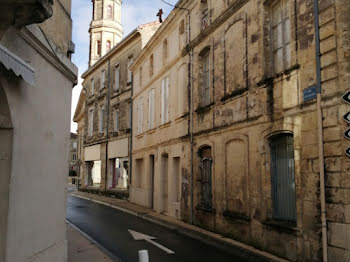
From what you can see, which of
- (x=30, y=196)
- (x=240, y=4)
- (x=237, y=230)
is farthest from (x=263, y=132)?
(x=30, y=196)

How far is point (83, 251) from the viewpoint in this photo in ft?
29.2

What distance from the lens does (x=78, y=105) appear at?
136ft

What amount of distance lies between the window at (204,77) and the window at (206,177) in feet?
5.96

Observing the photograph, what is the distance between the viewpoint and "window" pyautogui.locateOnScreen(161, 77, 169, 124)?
56.6 ft

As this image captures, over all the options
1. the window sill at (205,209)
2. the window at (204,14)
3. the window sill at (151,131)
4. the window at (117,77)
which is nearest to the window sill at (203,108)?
the window at (204,14)

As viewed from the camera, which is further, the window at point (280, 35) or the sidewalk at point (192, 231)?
the window at point (280, 35)

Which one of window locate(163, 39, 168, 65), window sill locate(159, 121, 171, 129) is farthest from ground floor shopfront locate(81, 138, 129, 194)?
window locate(163, 39, 168, 65)

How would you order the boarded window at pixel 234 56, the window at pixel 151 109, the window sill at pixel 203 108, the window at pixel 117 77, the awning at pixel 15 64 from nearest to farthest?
the awning at pixel 15 64 < the boarded window at pixel 234 56 < the window sill at pixel 203 108 < the window at pixel 151 109 < the window at pixel 117 77

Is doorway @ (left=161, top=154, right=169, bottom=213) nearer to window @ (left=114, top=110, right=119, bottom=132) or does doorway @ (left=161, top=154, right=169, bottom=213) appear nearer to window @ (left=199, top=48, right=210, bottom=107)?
window @ (left=199, top=48, right=210, bottom=107)

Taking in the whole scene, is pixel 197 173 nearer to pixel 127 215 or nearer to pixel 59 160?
pixel 127 215

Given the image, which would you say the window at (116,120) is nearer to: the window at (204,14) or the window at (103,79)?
the window at (103,79)

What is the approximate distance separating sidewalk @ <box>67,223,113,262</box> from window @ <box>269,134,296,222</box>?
162 inches

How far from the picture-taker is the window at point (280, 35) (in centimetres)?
913

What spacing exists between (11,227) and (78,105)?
123 feet
